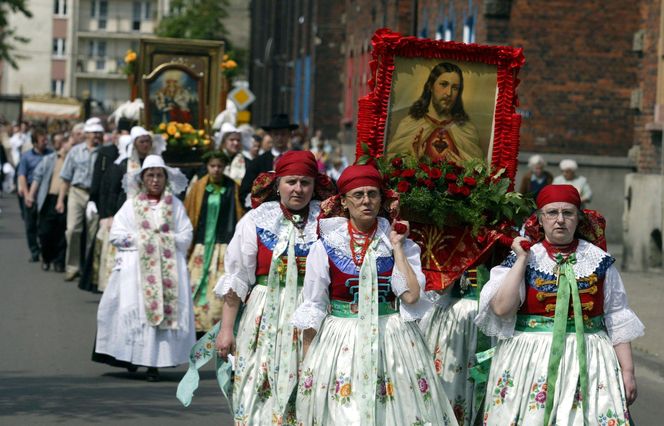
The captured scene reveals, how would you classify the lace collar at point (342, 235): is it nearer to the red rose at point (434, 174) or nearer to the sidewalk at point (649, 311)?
the red rose at point (434, 174)

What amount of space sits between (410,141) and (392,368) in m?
2.57

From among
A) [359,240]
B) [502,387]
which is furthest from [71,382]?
[502,387]

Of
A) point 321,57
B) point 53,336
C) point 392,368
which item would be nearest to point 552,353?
point 392,368

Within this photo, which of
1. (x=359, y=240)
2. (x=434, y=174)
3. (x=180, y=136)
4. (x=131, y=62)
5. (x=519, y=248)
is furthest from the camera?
(x=131, y=62)

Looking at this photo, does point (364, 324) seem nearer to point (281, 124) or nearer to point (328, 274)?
point (328, 274)

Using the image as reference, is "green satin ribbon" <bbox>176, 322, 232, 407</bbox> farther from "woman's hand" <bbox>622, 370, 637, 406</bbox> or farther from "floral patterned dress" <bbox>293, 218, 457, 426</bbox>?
"woman's hand" <bbox>622, 370, 637, 406</bbox>

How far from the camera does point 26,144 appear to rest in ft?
141

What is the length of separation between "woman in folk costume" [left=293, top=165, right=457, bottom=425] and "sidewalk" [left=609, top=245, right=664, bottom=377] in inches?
223

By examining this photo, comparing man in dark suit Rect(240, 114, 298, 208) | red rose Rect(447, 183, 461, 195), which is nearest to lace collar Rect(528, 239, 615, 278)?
red rose Rect(447, 183, 461, 195)

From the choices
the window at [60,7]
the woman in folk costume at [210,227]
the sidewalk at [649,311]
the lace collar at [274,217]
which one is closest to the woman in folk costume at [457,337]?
the lace collar at [274,217]

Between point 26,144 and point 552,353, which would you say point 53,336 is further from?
point 26,144

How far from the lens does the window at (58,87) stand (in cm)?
11025

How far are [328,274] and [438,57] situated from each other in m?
2.62

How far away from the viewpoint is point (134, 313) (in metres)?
11.6
